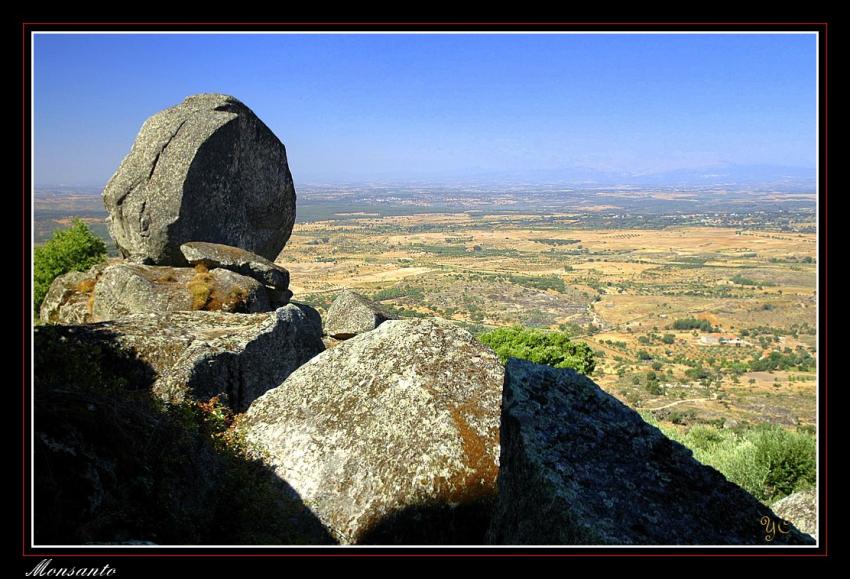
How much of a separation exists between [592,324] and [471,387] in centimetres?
9443

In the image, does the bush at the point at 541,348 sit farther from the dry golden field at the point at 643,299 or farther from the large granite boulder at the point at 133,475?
the large granite boulder at the point at 133,475

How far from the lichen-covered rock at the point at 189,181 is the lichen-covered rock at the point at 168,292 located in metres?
2.35

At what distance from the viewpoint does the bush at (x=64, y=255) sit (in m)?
29.1

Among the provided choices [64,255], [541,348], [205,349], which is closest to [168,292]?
[205,349]

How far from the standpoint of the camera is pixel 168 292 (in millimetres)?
18000

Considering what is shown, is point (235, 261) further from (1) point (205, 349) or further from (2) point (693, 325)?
(2) point (693, 325)

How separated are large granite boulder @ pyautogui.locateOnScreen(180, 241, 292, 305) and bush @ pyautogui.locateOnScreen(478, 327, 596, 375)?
59.8 ft

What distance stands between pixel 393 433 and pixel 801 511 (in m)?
7.69

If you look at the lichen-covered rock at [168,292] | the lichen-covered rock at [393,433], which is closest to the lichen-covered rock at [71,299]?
the lichen-covered rock at [168,292]

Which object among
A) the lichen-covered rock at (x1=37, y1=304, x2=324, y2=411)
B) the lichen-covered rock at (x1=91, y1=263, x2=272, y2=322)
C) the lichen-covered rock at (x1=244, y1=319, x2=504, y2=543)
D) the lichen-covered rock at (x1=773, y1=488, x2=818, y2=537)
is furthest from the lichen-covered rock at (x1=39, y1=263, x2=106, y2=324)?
the lichen-covered rock at (x1=773, y1=488, x2=818, y2=537)
